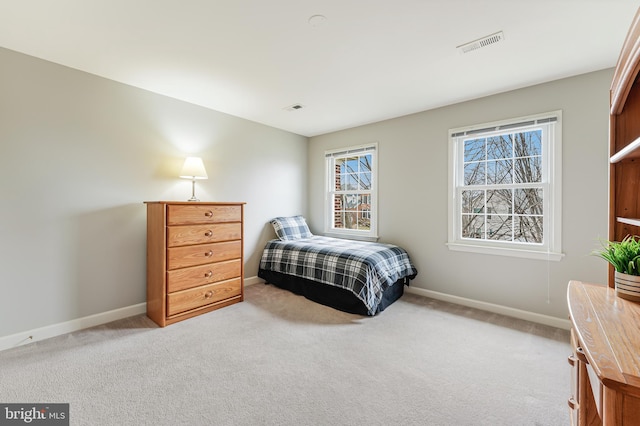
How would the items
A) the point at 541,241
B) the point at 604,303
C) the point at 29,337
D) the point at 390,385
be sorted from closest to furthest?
the point at 604,303 < the point at 390,385 < the point at 29,337 < the point at 541,241

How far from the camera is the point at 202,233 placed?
282cm

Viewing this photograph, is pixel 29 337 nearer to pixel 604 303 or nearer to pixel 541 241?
pixel 604 303

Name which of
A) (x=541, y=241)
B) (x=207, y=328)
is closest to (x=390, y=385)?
(x=207, y=328)

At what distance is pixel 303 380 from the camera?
180cm

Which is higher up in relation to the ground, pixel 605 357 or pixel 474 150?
pixel 474 150

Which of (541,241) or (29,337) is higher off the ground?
(541,241)

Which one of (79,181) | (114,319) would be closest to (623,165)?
(79,181)

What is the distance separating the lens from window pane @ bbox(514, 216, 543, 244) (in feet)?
9.18

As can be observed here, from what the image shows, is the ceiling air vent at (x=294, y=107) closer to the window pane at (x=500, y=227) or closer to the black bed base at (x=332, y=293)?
the black bed base at (x=332, y=293)

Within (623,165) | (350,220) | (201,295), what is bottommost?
(201,295)

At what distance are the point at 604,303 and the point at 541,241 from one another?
73.8 inches

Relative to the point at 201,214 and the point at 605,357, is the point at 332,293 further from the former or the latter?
the point at 605,357

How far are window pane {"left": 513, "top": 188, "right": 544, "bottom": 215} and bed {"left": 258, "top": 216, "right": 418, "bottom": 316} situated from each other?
133cm

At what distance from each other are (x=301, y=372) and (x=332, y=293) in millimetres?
1231
